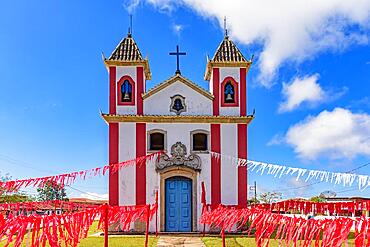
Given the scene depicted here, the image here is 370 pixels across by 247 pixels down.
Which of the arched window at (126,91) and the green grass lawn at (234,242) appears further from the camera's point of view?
the arched window at (126,91)

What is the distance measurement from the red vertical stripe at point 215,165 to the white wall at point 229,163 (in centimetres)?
11

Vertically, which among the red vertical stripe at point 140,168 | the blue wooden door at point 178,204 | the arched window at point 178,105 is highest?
the arched window at point 178,105

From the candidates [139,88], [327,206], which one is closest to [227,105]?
[139,88]

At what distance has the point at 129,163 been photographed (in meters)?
17.4

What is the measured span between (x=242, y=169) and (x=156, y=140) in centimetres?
338

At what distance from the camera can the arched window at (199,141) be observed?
706 inches

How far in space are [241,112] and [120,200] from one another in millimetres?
5538

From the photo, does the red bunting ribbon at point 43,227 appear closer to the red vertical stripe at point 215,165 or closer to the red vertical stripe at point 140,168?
the red vertical stripe at point 140,168

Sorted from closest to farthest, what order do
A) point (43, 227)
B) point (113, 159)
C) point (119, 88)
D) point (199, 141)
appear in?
point (43, 227) → point (113, 159) → point (199, 141) → point (119, 88)

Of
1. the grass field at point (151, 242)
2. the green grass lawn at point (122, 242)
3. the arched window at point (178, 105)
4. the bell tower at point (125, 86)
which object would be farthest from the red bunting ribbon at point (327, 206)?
the bell tower at point (125, 86)

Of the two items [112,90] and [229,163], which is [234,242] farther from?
[112,90]

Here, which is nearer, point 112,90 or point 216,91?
point 112,90

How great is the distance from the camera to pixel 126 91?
60.1ft

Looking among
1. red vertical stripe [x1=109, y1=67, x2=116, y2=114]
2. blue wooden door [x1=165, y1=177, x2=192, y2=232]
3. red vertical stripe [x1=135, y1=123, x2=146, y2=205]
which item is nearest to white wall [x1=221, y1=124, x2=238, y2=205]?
blue wooden door [x1=165, y1=177, x2=192, y2=232]
